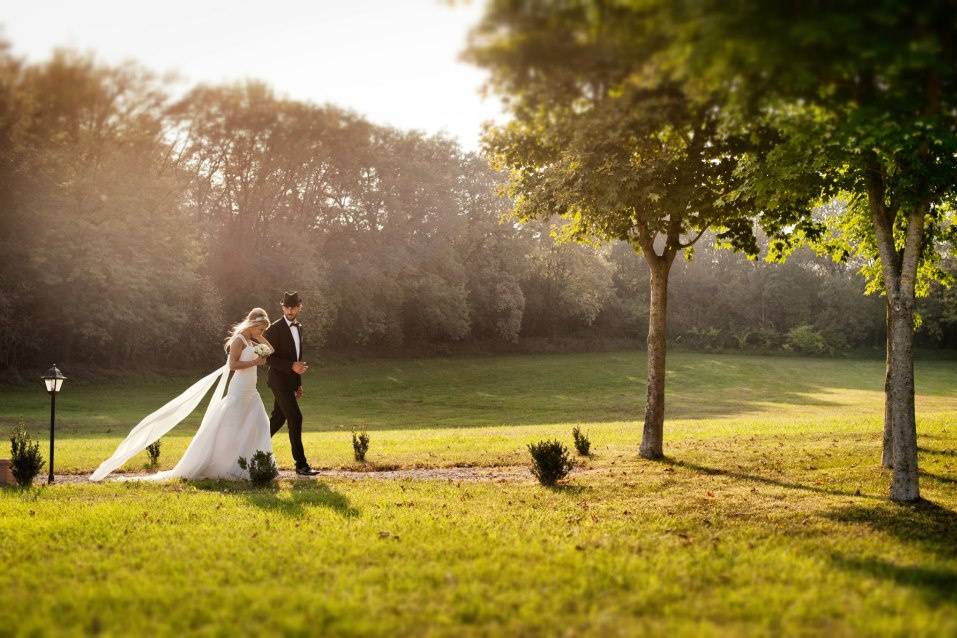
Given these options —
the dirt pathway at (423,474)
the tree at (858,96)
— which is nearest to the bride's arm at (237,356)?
the dirt pathway at (423,474)

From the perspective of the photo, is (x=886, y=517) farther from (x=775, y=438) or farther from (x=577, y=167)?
(x=775, y=438)

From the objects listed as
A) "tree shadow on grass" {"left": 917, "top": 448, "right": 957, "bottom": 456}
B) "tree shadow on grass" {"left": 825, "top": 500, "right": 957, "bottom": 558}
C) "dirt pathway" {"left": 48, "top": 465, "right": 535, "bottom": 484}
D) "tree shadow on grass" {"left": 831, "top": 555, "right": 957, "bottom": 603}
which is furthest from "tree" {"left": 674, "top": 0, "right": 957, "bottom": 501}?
"dirt pathway" {"left": 48, "top": 465, "right": 535, "bottom": 484}

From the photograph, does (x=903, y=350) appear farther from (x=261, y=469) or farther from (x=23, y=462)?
(x=23, y=462)

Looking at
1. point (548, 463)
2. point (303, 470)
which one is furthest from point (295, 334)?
point (548, 463)

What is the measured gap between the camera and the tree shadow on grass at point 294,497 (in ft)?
30.6

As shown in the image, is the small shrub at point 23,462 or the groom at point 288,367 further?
the groom at point 288,367

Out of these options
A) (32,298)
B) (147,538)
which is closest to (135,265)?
(32,298)

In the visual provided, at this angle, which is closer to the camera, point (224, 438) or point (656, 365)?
point (224, 438)

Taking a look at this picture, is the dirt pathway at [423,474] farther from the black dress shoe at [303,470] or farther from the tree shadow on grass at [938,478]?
the tree shadow on grass at [938,478]

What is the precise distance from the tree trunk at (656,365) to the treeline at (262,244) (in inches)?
437

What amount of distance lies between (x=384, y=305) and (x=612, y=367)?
1611 centimetres

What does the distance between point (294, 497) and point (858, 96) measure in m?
7.94

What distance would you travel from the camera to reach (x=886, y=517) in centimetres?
912

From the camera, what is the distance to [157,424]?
12867 mm
